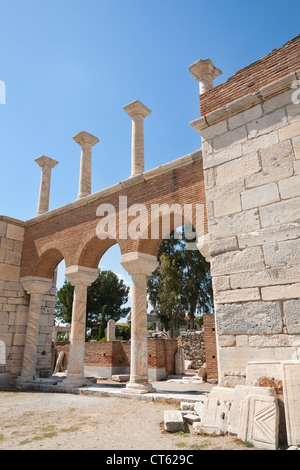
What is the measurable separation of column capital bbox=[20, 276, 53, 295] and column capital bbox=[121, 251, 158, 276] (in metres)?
3.72

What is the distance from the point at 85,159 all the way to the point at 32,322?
537cm

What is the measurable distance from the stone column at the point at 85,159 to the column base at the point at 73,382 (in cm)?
525

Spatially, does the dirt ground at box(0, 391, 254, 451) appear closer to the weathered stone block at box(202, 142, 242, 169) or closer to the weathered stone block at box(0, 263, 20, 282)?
the weathered stone block at box(202, 142, 242, 169)

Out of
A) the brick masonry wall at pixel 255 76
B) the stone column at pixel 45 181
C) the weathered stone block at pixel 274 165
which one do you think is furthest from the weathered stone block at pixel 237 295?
the stone column at pixel 45 181

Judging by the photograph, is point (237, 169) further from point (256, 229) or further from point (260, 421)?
point (260, 421)

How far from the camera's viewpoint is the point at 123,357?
1501 centimetres

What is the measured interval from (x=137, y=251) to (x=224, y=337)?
152 inches

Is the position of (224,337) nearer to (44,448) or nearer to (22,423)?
(44,448)

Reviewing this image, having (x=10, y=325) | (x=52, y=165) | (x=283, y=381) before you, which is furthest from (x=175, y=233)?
(x=283, y=381)

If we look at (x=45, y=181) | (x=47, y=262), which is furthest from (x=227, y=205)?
(x=45, y=181)

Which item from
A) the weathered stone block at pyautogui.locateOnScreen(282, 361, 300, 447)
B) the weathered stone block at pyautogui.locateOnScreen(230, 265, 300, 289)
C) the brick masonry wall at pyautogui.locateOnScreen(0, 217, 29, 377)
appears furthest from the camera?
the brick masonry wall at pyautogui.locateOnScreen(0, 217, 29, 377)

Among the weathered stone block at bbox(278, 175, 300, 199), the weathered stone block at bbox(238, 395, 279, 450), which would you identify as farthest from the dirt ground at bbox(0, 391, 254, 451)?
the weathered stone block at bbox(278, 175, 300, 199)

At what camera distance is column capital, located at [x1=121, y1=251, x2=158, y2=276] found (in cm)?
814

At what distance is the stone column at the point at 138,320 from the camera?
7516 millimetres
